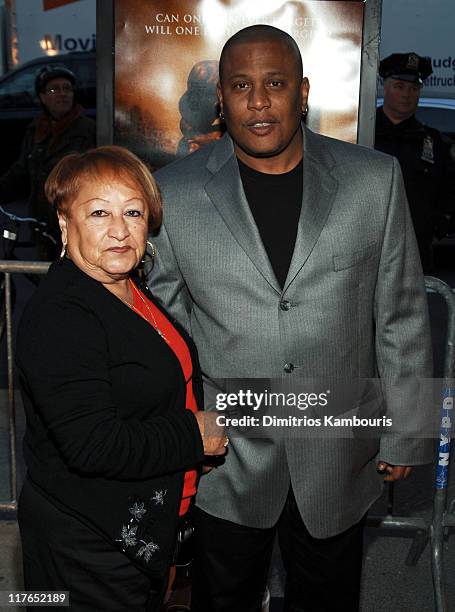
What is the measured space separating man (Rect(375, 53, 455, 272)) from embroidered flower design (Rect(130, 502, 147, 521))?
4.69 m

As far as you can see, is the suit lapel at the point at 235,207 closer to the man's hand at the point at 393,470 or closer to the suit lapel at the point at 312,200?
the suit lapel at the point at 312,200

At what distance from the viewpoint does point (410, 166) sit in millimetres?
6820

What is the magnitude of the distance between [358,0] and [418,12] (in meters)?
7.58

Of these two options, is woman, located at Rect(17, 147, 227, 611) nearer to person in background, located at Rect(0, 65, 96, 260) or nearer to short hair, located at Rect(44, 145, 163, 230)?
short hair, located at Rect(44, 145, 163, 230)

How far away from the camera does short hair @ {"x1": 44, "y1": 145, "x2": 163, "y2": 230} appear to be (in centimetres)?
238

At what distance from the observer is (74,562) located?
237cm

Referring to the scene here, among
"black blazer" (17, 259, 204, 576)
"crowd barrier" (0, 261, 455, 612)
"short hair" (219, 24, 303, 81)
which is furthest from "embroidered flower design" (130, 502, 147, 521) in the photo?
"crowd barrier" (0, 261, 455, 612)

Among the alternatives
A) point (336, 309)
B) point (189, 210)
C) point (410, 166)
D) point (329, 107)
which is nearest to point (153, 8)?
point (329, 107)

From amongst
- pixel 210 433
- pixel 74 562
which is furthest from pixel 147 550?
pixel 210 433

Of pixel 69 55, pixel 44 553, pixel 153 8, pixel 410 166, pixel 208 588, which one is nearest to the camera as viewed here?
pixel 44 553

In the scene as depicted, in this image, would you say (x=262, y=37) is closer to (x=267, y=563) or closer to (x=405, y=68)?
(x=267, y=563)

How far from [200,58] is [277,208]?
1.75 m

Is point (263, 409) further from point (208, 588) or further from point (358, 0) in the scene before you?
point (358, 0)

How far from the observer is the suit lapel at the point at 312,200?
2.65 meters
